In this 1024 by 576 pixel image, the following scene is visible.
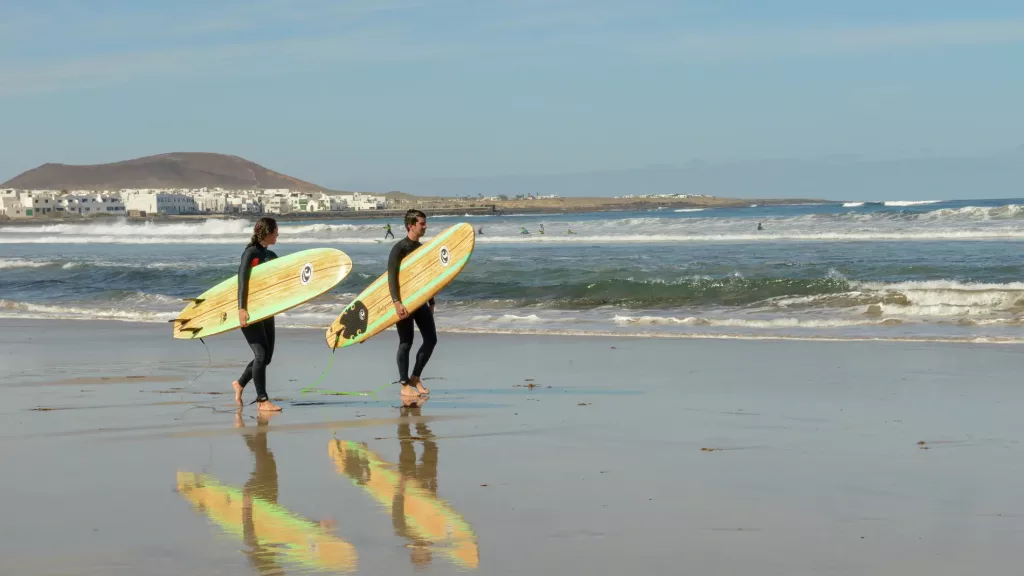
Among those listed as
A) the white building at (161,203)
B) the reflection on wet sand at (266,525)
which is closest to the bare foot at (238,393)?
the reflection on wet sand at (266,525)

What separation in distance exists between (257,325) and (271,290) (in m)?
0.37

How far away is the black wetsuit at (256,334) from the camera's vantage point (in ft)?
25.4

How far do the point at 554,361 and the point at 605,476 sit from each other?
508 centimetres

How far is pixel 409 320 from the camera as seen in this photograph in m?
8.21

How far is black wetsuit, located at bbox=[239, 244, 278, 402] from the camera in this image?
7742mm

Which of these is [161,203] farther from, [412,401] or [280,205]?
[412,401]

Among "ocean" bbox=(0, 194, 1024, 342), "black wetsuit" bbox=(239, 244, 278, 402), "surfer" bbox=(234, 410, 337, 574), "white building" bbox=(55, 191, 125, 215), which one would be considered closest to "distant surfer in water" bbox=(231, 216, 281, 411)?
"black wetsuit" bbox=(239, 244, 278, 402)

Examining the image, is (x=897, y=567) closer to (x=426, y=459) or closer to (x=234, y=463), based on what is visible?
(x=426, y=459)

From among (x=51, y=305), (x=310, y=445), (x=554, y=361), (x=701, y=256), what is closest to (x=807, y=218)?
(x=701, y=256)

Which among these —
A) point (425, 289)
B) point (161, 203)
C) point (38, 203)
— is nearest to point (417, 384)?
point (425, 289)

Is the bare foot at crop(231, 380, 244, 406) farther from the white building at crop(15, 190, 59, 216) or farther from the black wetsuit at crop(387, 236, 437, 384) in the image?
the white building at crop(15, 190, 59, 216)

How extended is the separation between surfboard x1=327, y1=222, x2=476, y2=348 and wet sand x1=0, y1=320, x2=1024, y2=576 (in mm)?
507

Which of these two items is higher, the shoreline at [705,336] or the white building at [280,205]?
the white building at [280,205]

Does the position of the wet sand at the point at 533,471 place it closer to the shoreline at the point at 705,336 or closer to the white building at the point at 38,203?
the shoreline at the point at 705,336
